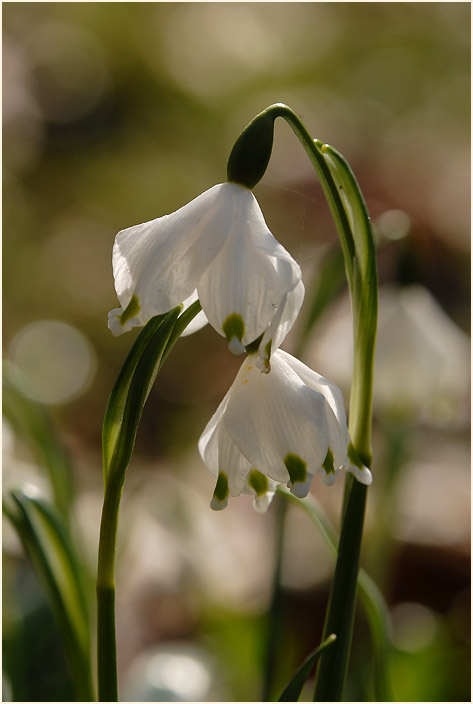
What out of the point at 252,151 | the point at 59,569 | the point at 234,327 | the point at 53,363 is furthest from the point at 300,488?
the point at 53,363

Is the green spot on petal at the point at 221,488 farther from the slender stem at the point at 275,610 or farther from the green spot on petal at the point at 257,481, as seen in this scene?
the slender stem at the point at 275,610

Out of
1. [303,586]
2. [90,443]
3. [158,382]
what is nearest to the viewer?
[303,586]

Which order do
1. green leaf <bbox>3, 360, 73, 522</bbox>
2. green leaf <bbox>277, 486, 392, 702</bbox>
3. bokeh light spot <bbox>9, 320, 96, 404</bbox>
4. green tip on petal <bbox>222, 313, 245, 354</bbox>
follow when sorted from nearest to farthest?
green tip on petal <bbox>222, 313, 245, 354</bbox>, green leaf <bbox>277, 486, 392, 702</bbox>, green leaf <bbox>3, 360, 73, 522</bbox>, bokeh light spot <bbox>9, 320, 96, 404</bbox>

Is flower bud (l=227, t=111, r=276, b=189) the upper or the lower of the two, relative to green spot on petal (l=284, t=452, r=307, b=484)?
upper

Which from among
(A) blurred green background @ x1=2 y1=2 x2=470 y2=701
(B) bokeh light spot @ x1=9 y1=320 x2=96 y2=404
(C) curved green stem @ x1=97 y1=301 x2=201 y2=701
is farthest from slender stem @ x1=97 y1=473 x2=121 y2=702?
(B) bokeh light spot @ x1=9 y1=320 x2=96 y2=404

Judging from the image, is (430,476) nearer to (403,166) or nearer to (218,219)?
(403,166)

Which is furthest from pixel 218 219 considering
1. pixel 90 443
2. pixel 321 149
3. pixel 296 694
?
pixel 90 443

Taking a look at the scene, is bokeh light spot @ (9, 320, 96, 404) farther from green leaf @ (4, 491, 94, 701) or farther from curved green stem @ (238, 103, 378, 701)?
curved green stem @ (238, 103, 378, 701)

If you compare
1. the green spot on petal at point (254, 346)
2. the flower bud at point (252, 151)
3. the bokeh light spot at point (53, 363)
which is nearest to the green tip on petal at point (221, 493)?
the green spot on petal at point (254, 346)
